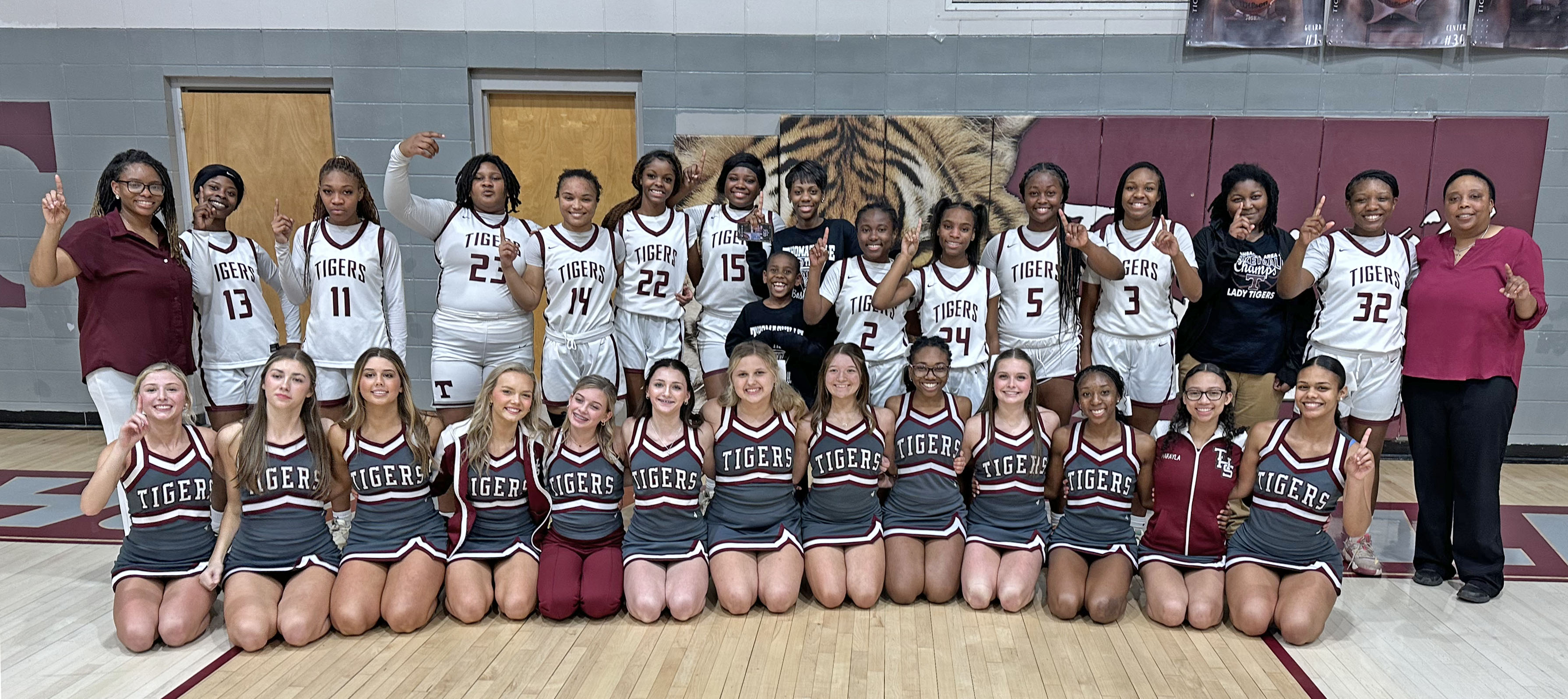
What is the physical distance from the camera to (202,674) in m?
2.71

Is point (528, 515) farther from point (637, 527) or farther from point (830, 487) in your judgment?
point (830, 487)

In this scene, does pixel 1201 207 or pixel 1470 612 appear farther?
pixel 1201 207

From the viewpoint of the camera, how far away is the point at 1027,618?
10.3 feet

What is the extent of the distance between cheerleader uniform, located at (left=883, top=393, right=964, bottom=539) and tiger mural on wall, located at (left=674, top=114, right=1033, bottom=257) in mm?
1965

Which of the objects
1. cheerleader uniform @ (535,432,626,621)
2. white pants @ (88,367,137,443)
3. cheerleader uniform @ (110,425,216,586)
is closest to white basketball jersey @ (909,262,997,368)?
cheerleader uniform @ (535,432,626,621)

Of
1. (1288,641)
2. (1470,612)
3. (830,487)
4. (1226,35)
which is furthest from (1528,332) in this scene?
(830,487)

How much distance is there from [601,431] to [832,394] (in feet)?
2.83

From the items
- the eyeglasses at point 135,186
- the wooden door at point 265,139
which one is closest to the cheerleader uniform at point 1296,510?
the eyeglasses at point 135,186

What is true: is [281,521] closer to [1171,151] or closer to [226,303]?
[226,303]

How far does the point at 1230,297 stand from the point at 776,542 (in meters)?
2.12

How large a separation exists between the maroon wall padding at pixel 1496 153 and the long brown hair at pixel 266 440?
5621mm

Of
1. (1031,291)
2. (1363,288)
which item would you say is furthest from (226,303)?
(1363,288)

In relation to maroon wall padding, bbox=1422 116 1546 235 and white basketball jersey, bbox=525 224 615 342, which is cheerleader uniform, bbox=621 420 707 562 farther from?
maroon wall padding, bbox=1422 116 1546 235

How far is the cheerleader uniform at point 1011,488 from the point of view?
3.33 meters
